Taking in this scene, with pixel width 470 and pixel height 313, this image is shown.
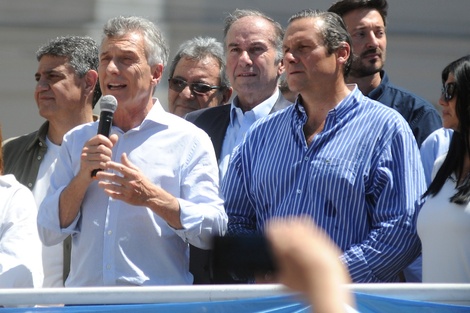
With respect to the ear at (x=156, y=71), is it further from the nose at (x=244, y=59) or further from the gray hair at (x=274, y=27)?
the gray hair at (x=274, y=27)

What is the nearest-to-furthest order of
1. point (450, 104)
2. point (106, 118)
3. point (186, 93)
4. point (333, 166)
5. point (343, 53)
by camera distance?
point (106, 118) → point (333, 166) → point (450, 104) → point (343, 53) → point (186, 93)

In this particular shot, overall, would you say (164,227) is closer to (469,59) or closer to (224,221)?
(224,221)

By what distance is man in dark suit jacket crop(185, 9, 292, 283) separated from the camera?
5066mm

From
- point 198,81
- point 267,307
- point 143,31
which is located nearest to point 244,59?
point 198,81

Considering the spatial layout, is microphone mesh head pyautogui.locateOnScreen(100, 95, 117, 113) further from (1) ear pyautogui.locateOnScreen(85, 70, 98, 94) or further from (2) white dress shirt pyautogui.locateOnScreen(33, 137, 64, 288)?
(1) ear pyautogui.locateOnScreen(85, 70, 98, 94)

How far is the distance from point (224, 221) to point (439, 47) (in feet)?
16.9

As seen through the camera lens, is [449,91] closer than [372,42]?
Yes

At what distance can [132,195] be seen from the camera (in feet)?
12.8

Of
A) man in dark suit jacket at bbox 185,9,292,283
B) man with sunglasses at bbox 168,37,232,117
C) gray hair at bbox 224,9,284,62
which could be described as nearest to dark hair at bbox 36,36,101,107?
man with sunglasses at bbox 168,37,232,117

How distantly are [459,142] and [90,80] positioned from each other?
2.15 meters

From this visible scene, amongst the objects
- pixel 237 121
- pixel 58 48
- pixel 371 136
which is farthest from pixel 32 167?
pixel 371 136

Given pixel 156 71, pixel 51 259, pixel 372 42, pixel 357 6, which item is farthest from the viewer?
pixel 357 6

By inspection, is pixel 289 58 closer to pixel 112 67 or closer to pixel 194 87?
pixel 112 67

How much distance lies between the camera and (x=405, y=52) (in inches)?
344
